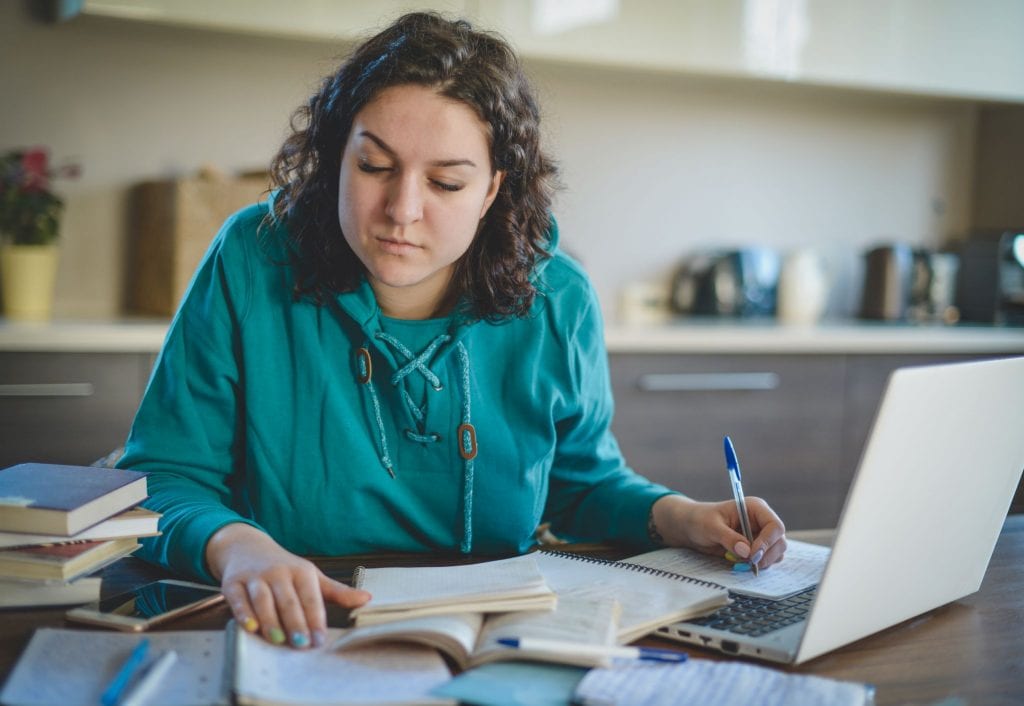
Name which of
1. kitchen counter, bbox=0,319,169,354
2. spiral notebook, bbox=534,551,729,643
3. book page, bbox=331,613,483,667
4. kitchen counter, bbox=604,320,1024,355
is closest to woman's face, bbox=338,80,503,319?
spiral notebook, bbox=534,551,729,643

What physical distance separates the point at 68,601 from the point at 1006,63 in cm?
320

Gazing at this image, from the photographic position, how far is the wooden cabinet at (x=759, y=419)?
9.04 ft

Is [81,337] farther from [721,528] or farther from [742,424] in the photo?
[742,424]

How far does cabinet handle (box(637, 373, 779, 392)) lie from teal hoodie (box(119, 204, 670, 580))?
1.38 meters

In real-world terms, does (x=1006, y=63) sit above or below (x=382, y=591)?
above

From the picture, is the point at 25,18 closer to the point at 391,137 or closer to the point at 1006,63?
the point at 391,137

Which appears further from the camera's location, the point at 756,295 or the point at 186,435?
the point at 756,295

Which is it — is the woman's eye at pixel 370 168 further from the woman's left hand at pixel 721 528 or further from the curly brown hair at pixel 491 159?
the woman's left hand at pixel 721 528

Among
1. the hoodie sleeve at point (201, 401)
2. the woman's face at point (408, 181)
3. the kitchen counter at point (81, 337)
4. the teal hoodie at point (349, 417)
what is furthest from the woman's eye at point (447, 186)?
the kitchen counter at point (81, 337)

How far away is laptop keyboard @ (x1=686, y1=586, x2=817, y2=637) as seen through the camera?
96cm

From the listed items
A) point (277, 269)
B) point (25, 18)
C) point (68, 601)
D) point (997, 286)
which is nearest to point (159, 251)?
point (25, 18)

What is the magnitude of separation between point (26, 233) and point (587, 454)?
1.64m

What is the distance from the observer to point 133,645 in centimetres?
87

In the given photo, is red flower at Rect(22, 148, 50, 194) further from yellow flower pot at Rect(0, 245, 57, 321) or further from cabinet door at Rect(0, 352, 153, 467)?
cabinet door at Rect(0, 352, 153, 467)
